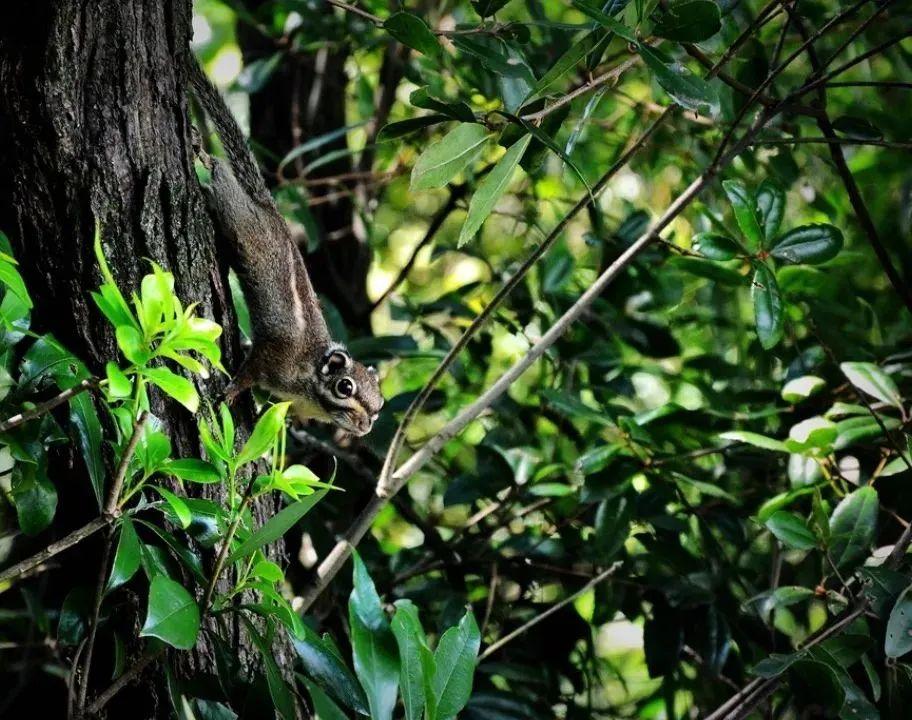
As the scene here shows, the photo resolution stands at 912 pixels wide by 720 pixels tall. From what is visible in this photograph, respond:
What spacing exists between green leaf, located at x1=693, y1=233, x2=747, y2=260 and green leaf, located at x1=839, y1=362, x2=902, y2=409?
30 centimetres

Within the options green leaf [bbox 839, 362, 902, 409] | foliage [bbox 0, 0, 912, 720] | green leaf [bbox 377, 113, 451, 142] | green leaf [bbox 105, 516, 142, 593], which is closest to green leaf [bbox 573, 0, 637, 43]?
foliage [bbox 0, 0, 912, 720]

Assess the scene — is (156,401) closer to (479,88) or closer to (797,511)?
(479,88)

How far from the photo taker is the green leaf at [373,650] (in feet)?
3.60

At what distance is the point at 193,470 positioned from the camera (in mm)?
1061

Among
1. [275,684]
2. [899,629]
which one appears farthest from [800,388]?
[275,684]

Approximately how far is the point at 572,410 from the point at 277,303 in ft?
2.45

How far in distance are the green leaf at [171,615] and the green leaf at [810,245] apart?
113cm

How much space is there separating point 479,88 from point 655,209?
1616 mm

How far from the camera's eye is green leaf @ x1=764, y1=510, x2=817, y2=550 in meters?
1.54

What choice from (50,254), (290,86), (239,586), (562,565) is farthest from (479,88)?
(239,586)

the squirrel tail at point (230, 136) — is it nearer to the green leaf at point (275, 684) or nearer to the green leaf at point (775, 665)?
the green leaf at point (275, 684)

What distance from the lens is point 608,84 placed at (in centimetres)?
145

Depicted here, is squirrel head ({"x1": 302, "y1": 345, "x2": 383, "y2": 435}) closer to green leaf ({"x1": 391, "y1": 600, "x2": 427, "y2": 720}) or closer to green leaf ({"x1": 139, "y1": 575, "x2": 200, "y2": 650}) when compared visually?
green leaf ({"x1": 391, "y1": 600, "x2": 427, "y2": 720})

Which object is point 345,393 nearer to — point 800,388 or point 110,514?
point 800,388
